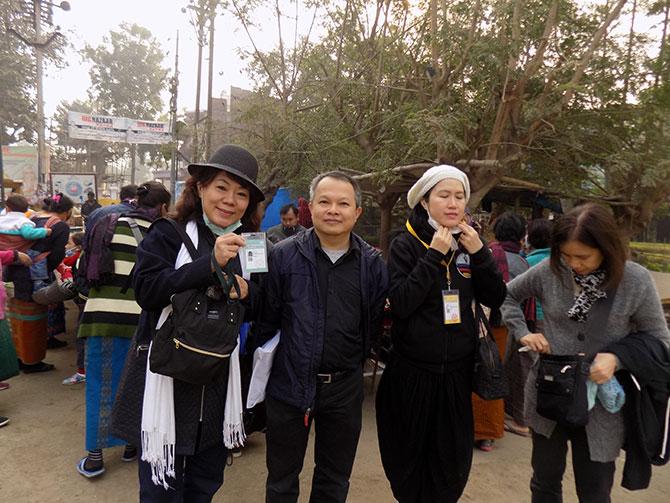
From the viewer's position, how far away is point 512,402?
3.73m

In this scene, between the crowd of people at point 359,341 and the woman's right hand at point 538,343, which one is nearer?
the crowd of people at point 359,341

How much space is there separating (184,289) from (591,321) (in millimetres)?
1645

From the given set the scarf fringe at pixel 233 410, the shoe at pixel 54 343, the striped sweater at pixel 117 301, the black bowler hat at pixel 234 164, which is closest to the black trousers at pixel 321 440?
the scarf fringe at pixel 233 410

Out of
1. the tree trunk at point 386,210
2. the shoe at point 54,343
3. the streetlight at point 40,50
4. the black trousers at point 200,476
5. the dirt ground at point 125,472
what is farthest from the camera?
the streetlight at point 40,50

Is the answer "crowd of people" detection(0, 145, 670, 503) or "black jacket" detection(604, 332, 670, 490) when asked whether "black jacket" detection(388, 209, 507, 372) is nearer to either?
"crowd of people" detection(0, 145, 670, 503)

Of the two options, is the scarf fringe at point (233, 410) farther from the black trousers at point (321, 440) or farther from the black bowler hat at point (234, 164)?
the black bowler hat at point (234, 164)

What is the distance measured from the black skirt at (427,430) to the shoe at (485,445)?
1324 millimetres

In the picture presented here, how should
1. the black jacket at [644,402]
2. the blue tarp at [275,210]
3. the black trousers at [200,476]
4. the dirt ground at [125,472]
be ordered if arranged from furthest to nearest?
the blue tarp at [275,210] → the dirt ground at [125,472] → the black trousers at [200,476] → the black jacket at [644,402]

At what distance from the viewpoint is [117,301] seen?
106 inches

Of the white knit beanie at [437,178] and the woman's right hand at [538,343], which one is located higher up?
the white knit beanie at [437,178]

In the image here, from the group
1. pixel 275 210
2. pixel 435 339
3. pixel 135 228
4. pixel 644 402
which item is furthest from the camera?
pixel 275 210

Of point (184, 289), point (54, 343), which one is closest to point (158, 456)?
point (184, 289)

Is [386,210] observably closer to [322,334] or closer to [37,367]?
[37,367]

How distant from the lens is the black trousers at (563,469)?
1.82 metres
